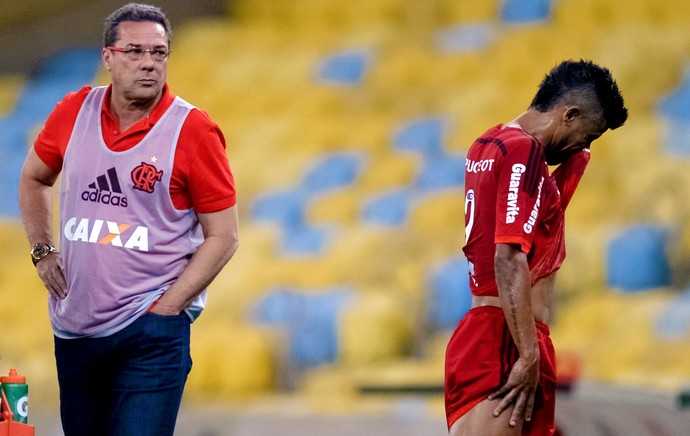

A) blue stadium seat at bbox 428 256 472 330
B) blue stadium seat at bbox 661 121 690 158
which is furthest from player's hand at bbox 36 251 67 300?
blue stadium seat at bbox 661 121 690 158

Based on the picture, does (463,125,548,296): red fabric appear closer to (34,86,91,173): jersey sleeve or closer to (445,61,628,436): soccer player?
(445,61,628,436): soccer player

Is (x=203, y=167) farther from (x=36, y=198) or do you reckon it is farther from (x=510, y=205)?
(x=510, y=205)

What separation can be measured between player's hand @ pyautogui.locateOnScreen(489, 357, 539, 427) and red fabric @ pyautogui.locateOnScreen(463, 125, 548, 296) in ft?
0.63

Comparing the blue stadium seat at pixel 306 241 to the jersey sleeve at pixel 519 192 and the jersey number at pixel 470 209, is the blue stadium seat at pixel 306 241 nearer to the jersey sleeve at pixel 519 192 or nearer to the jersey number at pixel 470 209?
the jersey number at pixel 470 209

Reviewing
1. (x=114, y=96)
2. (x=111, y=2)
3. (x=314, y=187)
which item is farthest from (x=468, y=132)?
(x=114, y=96)

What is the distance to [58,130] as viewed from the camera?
9.89 ft

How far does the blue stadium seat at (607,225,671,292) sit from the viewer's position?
691 centimetres

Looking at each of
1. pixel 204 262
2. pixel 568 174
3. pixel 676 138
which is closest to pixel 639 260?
pixel 676 138

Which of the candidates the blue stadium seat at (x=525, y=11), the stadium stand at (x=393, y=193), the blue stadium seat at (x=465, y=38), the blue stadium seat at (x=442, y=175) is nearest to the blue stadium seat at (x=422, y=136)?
the stadium stand at (x=393, y=193)

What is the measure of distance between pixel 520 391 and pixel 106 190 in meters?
1.03

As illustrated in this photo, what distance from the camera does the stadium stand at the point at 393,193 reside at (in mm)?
6883

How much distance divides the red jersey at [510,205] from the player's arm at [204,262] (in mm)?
559

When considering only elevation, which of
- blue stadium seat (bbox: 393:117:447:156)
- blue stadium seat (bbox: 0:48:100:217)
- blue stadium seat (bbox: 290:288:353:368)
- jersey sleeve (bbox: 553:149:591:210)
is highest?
blue stadium seat (bbox: 0:48:100:217)

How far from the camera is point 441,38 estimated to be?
402 inches
